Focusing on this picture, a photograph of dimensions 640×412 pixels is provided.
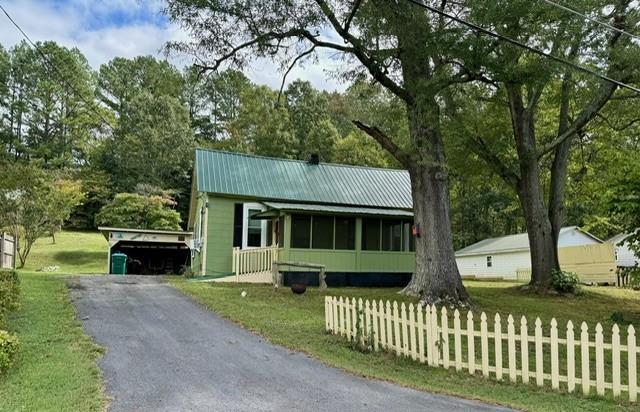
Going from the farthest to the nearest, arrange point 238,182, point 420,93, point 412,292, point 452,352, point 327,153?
1. point 327,153
2. point 238,182
3. point 412,292
4. point 420,93
5. point 452,352

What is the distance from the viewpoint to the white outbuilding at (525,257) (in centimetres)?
2390

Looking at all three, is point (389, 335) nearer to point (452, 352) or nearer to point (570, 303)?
point (452, 352)

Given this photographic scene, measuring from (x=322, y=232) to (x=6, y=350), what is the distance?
12.4 meters

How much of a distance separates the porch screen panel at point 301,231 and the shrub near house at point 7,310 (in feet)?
27.9

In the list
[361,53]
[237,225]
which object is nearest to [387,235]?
[237,225]

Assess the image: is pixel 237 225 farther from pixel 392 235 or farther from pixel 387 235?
pixel 392 235

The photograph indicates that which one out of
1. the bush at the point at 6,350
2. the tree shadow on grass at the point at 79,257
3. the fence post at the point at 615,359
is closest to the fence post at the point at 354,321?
the fence post at the point at 615,359

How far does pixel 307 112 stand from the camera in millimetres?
39219

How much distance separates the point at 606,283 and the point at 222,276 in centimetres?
1849

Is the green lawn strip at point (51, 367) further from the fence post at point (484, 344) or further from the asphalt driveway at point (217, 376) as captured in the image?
the fence post at point (484, 344)

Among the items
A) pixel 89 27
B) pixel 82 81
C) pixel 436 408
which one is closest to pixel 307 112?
pixel 82 81

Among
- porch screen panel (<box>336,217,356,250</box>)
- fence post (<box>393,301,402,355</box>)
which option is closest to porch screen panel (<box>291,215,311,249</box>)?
porch screen panel (<box>336,217,356,250</box>)

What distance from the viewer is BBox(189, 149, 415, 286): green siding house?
54.4 ft

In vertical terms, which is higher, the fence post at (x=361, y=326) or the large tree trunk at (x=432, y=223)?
the large tree trunk at (x=432, y=223)
